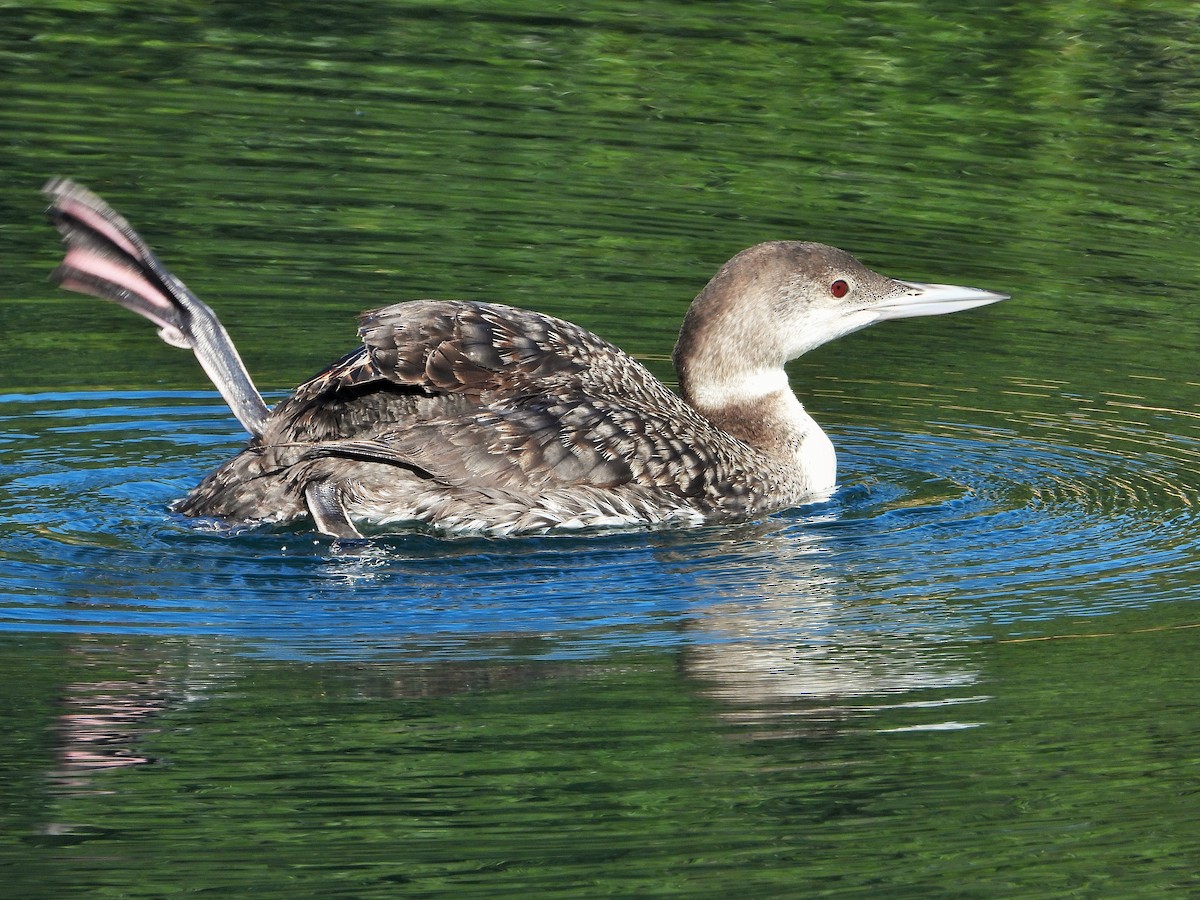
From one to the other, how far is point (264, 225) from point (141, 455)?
3271 mm

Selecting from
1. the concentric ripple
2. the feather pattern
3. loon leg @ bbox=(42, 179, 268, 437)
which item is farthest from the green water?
loon leg @ bbox=(42, 179, 268, 437)

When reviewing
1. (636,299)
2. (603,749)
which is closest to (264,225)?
(636,299)

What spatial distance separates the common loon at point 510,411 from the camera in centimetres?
740

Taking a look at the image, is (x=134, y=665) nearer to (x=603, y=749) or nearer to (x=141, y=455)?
(x=603, y=749)

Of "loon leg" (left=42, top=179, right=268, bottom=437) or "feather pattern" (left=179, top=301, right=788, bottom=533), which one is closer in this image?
"feather pattern" (left=179, top=301, right=788, bottom=533)

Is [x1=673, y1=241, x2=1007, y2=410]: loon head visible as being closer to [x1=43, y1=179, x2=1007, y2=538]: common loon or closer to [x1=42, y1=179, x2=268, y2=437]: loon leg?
[x1=43, y1=179, x2=1007, y2=538]: common loon

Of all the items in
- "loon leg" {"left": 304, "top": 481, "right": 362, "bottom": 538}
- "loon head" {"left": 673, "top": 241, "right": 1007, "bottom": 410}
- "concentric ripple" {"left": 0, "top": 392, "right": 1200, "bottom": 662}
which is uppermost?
"loon head" {"left": 673, "top": 241, "right": 1007, "bottom": 410}

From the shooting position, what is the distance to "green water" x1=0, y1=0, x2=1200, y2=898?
5.22 metres

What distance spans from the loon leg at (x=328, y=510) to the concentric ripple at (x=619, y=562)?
2.3 inches

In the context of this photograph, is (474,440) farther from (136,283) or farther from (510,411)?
(136,283)

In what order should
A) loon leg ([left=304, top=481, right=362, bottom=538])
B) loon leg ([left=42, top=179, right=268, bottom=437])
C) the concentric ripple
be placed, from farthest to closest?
loon leg ([left=42, top=179, right=268, bottom=437])
loon leg ([left=304, top=481, right=362, bottom=538])
the concentric ripple

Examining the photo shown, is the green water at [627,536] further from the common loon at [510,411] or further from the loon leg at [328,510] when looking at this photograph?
the common loon at [510,411]

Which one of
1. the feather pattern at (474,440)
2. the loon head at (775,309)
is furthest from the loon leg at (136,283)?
the loon head at (775,309)

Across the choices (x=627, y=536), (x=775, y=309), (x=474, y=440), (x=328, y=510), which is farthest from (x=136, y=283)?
(x=775, y=309)
